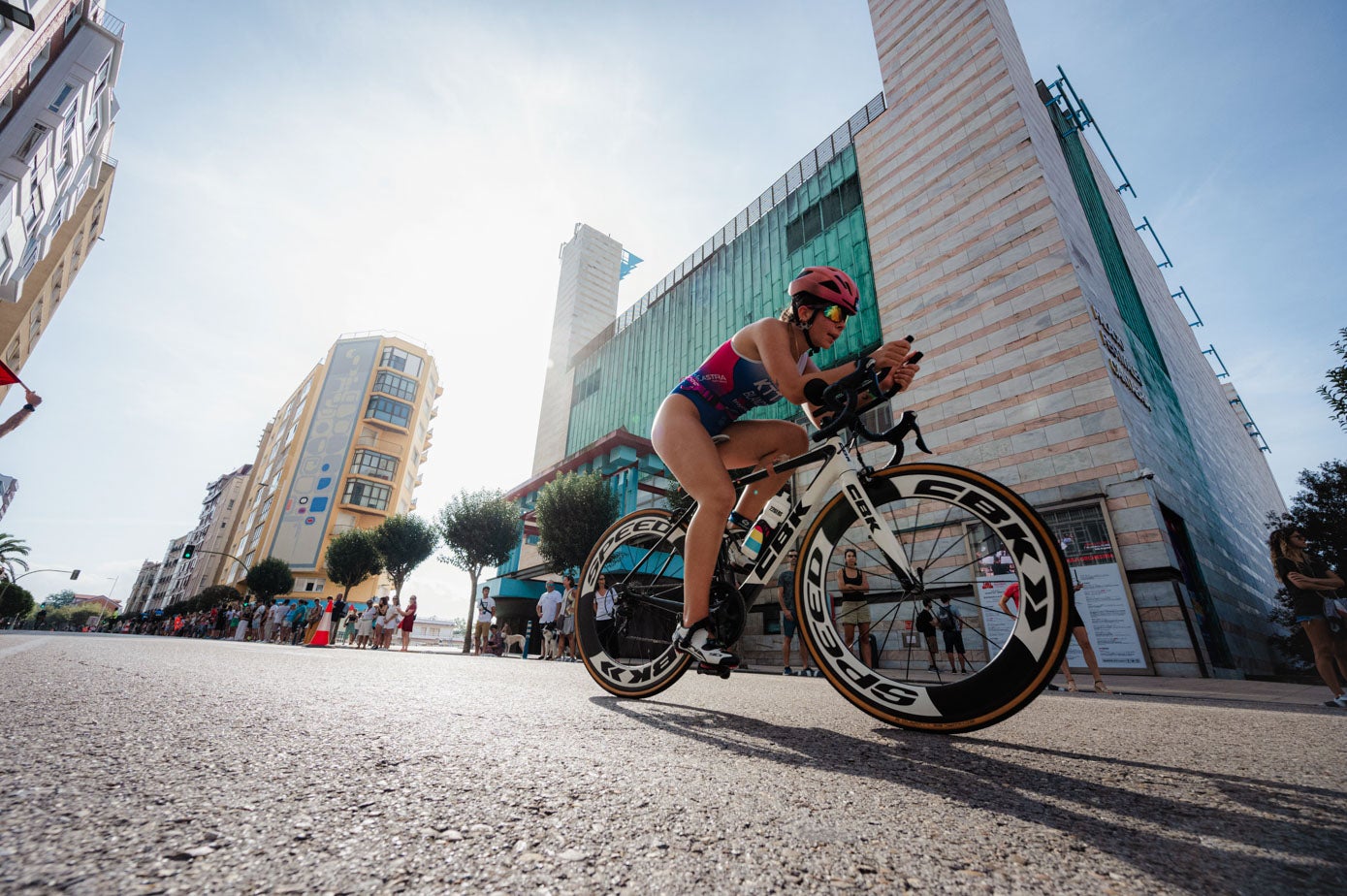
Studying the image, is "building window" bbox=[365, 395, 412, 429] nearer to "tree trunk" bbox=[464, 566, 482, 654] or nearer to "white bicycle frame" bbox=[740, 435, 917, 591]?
"tree trunk" bbox=[464, 566, 482, 654]

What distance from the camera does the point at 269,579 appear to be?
3728 cm

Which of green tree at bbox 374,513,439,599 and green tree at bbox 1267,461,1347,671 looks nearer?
green tree at bbox 1267,461,1347,671

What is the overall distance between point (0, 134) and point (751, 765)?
36692mm

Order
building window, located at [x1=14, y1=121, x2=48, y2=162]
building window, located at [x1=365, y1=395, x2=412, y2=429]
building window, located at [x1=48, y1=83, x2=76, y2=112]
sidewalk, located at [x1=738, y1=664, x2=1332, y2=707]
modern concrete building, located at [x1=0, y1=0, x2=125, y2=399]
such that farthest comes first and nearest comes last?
building window, located at [x1=365, y1=395, x2=412, y2=429] < building window, located at [x1=48, y1=83, x2=76, y2=112] < building window, located at [x1=14, y1=121, x2=48, y2=162] < modern concrete building, located at [x1=0, y1=0, x2=125, y2=399] < sidewalk, located at [x1=738, y1=664, x2=1332, y2=707]

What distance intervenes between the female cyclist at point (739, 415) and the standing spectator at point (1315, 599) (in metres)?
5.25

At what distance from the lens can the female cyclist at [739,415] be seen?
87.6 inches

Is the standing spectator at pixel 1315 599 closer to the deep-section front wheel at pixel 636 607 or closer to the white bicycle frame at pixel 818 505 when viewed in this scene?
the white bicycle frame at pixel 818 505

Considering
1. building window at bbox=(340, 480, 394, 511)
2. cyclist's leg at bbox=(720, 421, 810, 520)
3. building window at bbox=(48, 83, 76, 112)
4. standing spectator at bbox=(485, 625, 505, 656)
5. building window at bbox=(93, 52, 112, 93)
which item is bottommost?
standing spectator at bbox=(485, 625, 505, 656)

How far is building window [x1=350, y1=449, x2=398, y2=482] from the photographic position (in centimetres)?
4547

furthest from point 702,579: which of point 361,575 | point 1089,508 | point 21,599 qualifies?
point 21,599

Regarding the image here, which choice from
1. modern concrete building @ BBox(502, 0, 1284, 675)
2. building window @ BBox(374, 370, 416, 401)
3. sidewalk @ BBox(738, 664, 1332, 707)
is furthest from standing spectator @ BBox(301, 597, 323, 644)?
building window @ BBox(374, 370, 416, 401)

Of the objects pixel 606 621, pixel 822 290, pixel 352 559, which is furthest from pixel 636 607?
pixel 352 559

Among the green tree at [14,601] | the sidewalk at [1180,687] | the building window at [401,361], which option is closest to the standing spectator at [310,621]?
the sidewalk at [1180,687]

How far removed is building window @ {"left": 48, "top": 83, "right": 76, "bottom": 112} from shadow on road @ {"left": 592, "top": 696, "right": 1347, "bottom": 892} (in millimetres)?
38640
